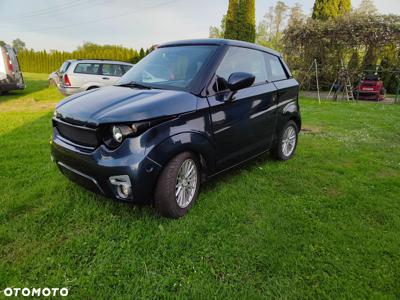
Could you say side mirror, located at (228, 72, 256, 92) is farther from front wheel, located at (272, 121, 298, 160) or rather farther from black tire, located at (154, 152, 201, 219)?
front wheel, located at (272, 121, 298, 160)

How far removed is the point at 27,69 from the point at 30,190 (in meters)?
40.8

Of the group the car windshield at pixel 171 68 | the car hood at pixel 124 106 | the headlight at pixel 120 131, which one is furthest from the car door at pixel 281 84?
the headlight at pixel 120 131

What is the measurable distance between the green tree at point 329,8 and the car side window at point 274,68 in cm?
1718

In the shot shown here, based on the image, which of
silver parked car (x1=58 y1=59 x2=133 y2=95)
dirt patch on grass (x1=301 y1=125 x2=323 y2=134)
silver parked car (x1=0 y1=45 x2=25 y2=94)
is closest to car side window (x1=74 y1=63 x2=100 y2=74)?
silver parked car (x1=58 y1=59 x2=133 y2=95)

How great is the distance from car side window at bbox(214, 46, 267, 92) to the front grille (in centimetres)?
129

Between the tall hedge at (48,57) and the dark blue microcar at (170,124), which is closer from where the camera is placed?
the dark blue microcar at (170,124)

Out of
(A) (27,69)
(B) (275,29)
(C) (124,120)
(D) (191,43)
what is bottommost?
(A) (27,69)

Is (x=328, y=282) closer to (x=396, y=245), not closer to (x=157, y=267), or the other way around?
(x=396, y=245)

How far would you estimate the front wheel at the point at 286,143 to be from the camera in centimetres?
428

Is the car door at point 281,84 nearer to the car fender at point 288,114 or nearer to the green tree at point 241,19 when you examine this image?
the car fender at point 288,114

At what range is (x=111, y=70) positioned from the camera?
1042 cm

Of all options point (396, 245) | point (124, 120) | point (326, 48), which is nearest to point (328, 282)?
point (396, 245)

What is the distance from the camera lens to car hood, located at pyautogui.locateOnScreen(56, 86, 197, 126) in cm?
238

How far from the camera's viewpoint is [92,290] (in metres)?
1.98
